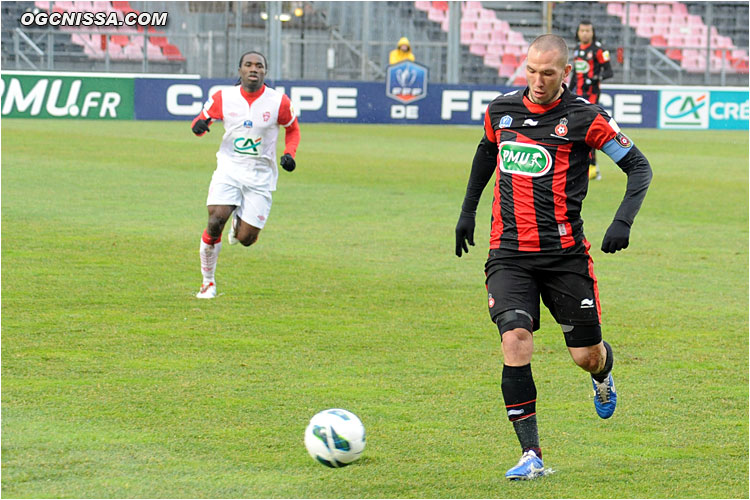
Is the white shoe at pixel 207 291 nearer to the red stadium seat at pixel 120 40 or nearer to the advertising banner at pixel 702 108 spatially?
the red stadium seat at pixel 120 40

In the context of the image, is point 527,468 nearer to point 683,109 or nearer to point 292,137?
point 292,137

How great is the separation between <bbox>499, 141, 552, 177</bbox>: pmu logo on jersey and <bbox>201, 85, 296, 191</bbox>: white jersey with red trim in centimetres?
422

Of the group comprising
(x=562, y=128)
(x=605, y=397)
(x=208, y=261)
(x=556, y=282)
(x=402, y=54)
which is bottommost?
(x=605, y=397)

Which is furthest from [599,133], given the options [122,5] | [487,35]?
[487,35]

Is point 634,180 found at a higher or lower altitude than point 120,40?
lower

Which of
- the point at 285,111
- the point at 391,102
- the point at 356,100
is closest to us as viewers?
→ the point at 285,111

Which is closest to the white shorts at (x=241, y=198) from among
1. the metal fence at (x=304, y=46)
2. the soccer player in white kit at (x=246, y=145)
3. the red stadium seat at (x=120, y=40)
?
the soccer player in white kit at (x=246, y=145)

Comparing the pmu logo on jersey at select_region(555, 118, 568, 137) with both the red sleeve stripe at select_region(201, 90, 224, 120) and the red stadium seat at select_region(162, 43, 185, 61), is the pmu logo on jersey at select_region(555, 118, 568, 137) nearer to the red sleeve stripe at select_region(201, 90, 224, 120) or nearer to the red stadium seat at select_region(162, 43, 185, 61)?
the red sleeve stripe at select_region(201, 90, 224, 120)

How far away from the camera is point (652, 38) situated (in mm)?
36656

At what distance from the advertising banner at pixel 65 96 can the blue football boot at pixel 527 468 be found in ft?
81.5

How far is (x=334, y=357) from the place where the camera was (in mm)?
6938

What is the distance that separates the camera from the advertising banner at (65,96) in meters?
27.7

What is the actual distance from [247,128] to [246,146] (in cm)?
15

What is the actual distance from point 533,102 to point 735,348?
10.2ft
